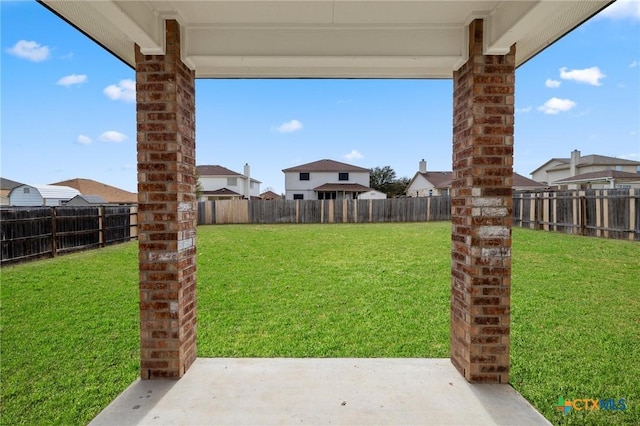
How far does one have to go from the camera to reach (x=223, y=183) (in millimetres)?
31844

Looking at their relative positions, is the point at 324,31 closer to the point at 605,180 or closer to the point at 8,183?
the point at 605,180

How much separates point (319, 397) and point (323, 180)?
25.9m

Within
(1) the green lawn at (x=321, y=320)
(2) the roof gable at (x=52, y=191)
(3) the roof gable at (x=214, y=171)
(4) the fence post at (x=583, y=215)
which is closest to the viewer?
(1) the green lawn at (x=321, y=320)

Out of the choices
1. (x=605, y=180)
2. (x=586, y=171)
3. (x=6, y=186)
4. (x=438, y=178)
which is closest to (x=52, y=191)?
(x=6, y=186)

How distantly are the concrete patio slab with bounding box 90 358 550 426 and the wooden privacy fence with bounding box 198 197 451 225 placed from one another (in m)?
15.9

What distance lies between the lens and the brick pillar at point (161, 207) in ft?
8.13

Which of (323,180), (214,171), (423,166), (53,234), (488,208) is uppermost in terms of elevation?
(423,166)

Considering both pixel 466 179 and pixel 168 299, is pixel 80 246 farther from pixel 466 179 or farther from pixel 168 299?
pixel 466 179

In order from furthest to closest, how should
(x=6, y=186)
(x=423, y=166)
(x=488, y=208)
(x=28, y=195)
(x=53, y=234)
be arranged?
(x=423, y=166) < (x=6, y=186) < (x=28, y=195) < (x=53, y=234) < (x=488, y=208)

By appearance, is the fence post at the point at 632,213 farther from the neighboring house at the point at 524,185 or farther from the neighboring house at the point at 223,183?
the neighboring house at the point at 223,183

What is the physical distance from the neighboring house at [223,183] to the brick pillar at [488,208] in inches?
1158

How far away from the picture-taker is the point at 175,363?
2.54 m

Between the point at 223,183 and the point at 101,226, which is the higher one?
the point at 223,183

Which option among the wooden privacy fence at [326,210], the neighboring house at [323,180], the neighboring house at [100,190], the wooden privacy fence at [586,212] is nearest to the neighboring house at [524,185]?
the wooden privacy fence at [326,210]
